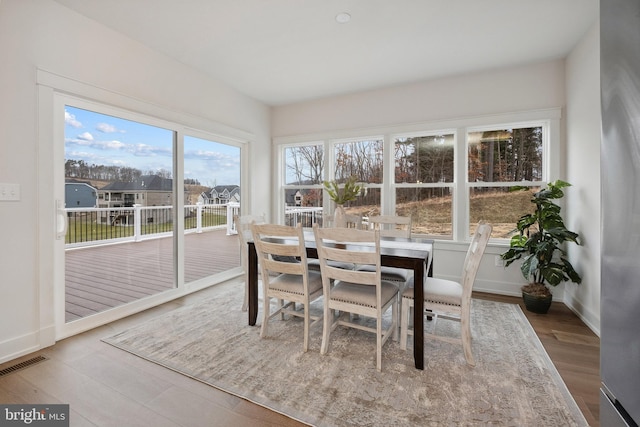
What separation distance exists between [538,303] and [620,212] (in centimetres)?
309

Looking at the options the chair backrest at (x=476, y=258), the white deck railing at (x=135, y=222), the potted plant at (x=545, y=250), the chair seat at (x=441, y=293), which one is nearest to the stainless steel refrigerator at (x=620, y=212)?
the chair backrest at (x=476, y=258)

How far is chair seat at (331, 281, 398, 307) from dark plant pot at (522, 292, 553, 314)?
70.7 inches

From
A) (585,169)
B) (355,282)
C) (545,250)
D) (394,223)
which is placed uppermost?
(585,169)

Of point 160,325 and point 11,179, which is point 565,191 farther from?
point 11,179

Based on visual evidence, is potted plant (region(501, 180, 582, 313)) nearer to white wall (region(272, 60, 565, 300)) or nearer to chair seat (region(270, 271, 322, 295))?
white wall (region(272, 60, 565, 300))

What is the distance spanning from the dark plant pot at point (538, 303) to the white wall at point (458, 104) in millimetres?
555

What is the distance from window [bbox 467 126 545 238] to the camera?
12.3 feet

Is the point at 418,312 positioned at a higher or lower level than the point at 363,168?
lower

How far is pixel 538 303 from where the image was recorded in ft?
10.2

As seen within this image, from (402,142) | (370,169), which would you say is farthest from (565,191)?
(370,169)

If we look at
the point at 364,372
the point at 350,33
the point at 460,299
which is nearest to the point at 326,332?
the point at 364,372

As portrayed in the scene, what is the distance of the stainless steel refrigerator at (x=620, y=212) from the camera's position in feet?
2.00

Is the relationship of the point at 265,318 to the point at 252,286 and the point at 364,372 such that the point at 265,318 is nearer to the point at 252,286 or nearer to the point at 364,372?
the point at 252,286

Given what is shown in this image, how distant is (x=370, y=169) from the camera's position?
4.63 metres
